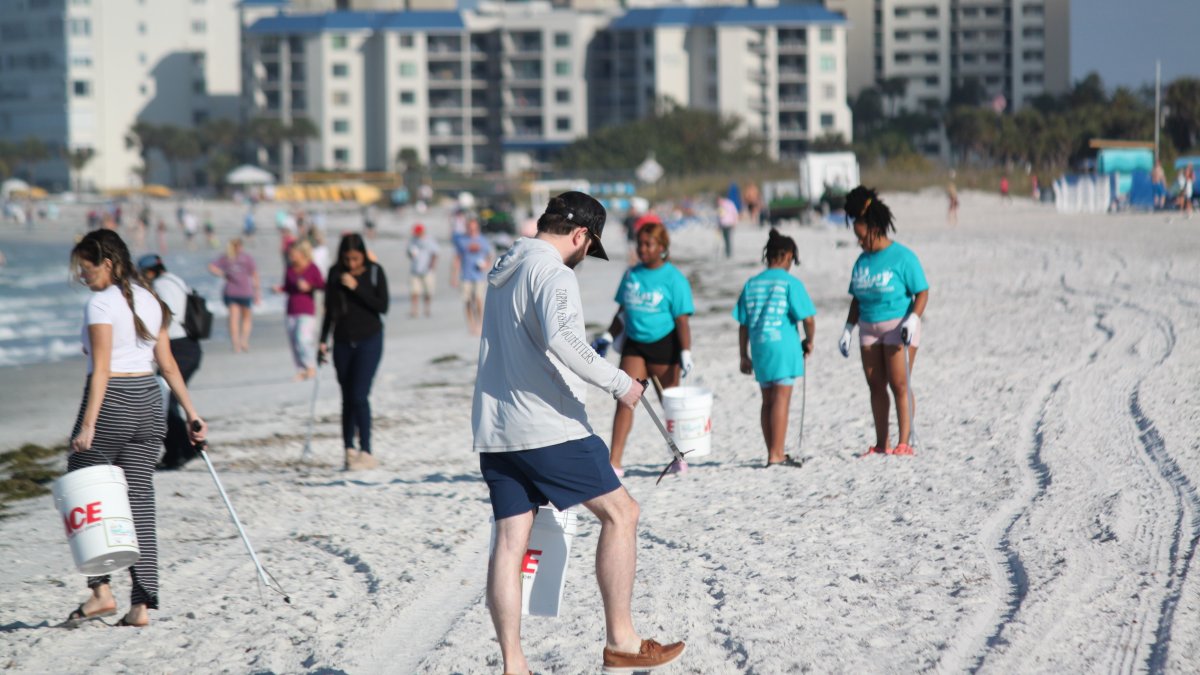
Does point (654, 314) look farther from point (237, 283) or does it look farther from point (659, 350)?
point (237, 283)

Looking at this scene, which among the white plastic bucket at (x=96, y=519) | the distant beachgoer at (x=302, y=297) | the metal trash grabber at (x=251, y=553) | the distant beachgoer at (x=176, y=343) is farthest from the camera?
the distant beachgoer at (x=302, y=297)

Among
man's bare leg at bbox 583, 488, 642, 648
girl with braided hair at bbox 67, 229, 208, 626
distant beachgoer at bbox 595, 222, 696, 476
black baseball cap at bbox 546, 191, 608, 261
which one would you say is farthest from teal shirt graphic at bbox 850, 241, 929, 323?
girl with braided hair at bbox 67, 229, 208, 626

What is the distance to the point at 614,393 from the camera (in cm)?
433

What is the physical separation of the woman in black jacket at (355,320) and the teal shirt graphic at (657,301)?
78.4 inches

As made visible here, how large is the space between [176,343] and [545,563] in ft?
17.9

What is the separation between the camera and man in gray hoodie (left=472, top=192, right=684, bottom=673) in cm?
424

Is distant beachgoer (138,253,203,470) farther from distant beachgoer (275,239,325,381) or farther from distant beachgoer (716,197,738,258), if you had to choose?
distant beachgoer (716,197,738,258)

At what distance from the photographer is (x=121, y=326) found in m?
5.42

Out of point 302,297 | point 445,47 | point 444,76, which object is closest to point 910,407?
point 302,297

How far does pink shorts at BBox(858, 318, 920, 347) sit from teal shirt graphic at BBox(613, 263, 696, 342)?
4.17 feet

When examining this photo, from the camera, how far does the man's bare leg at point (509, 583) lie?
4.32m

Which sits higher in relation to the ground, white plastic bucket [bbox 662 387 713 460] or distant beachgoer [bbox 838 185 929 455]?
distant beachgoer [bbox 838 185 929 455]

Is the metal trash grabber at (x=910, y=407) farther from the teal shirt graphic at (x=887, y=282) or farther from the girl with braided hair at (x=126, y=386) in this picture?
the girl with braided hair at (x=126, y=386)

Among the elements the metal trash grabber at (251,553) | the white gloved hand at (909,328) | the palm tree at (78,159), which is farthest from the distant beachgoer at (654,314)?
the palm tree at (78,159)
